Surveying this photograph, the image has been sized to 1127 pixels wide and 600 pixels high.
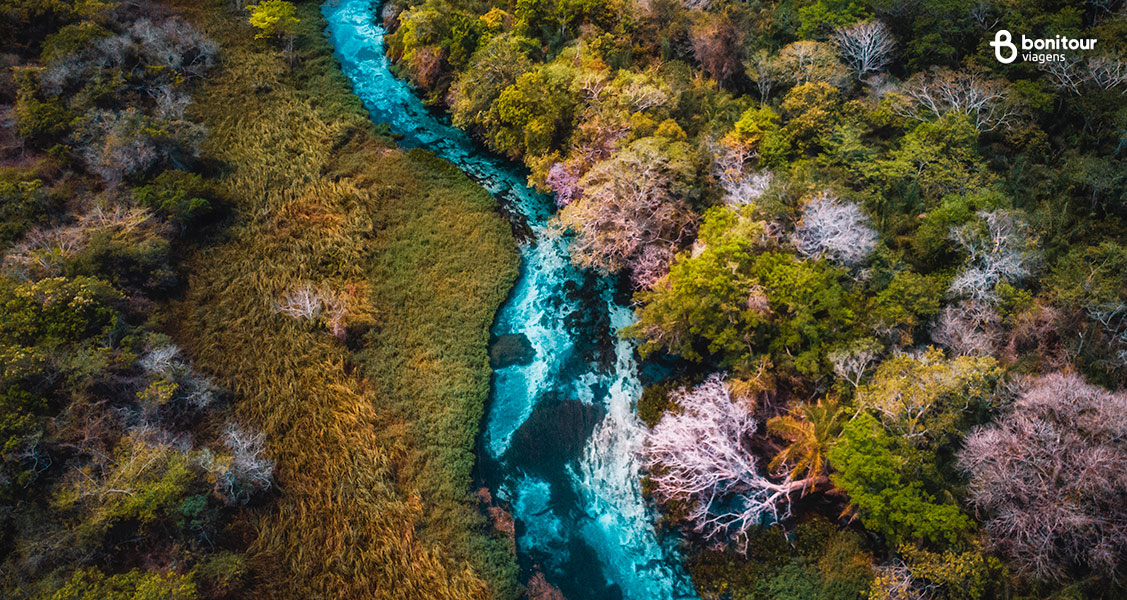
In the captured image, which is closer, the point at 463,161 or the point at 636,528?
the point at 636,528

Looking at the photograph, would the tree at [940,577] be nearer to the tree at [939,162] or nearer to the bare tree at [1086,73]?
the tree at [939,162]

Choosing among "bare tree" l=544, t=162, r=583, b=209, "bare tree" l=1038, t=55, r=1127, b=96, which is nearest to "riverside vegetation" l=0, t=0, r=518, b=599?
"bare tree" l=544, t=162, r=583, b=209

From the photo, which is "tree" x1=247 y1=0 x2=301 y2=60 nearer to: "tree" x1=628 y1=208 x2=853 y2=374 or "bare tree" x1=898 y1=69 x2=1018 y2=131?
"tree" x1=628 y1=208 x2=853 y2=374

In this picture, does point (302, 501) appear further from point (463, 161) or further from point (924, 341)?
point (924, 341)

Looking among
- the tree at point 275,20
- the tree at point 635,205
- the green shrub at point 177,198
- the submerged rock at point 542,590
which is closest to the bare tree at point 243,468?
the submerged rock at point 542,590

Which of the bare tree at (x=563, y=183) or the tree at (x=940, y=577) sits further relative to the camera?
the bare tree at (x=563, y=183)

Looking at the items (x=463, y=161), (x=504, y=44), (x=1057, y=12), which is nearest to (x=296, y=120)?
(x=463, y=161)
